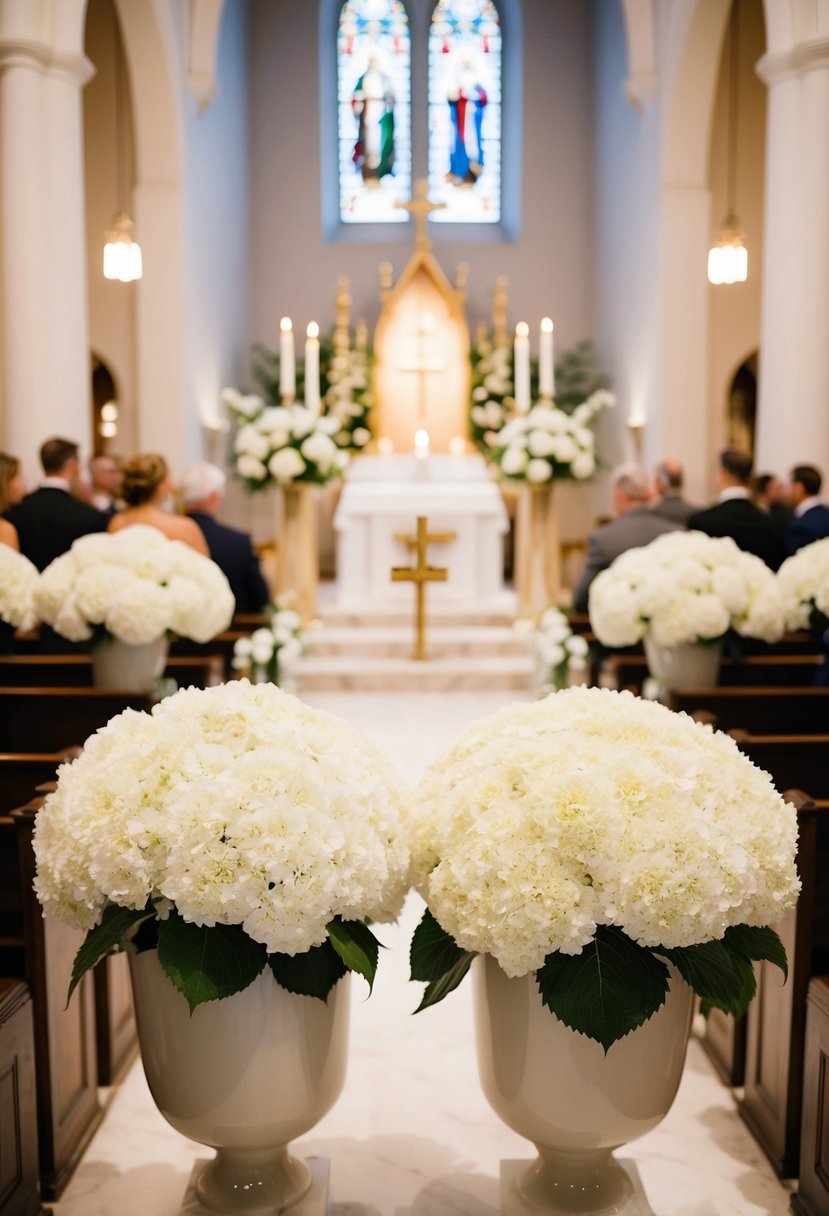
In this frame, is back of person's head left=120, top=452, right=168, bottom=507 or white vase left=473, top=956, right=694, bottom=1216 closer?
white vase left=473, top=956, right=694, bottom=1216

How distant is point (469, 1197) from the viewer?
2.80 m

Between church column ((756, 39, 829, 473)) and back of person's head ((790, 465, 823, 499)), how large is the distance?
933 mm

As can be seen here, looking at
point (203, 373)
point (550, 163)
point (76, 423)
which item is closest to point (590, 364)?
point (550, 163)

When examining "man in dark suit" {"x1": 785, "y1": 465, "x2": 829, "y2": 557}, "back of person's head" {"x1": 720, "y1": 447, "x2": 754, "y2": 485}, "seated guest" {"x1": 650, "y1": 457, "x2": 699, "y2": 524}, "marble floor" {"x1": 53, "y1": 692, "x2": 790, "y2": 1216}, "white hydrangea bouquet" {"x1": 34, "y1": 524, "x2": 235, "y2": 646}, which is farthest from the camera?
"seated guest" {"x1": 650, "y1": 457, "x2": 699, "y2": 524}

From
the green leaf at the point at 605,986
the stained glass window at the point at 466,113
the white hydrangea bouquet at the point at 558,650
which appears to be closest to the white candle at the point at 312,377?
the white hydrangea bouquet at the point at 558,650

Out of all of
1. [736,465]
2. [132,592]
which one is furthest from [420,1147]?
[736,465]

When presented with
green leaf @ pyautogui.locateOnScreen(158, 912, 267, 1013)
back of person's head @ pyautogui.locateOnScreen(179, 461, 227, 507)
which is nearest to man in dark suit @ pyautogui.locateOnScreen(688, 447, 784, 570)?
back of person's head @ pyautogui.locateOnScreen(179, 461, 227, 507)

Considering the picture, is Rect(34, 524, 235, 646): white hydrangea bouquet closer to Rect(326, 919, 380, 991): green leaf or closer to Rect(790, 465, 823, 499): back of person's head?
Rect(326, 919, 380, 991): green leaf

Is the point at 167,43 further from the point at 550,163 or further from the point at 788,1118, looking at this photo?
the point at 788,1118

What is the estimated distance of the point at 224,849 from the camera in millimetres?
1727

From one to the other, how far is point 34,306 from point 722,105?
289 inches

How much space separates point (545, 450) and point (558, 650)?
270 cm

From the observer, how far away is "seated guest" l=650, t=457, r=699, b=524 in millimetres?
7078

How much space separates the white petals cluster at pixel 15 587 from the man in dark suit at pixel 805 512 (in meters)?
3.66
